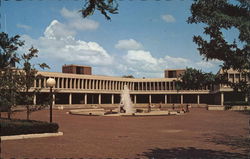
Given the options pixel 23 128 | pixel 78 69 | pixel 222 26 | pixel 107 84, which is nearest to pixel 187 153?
pixel 222 26

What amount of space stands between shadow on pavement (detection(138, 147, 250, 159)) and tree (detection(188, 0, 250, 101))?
421 centimetres

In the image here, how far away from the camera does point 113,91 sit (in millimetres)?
90812

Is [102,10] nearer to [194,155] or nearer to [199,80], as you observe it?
[199,80]

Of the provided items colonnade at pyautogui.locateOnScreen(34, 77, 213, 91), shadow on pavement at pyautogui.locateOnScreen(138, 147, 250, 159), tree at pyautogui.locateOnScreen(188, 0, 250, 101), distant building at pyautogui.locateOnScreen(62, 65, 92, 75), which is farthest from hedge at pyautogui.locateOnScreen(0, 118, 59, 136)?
distant building at pyautogui.locateOnScreen(62, 65, 92, 75)

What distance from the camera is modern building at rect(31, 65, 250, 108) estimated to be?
8000 centimetres

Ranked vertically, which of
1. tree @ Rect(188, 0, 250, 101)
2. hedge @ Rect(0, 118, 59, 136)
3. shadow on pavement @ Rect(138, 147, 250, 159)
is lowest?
shadow on pavement @ Rect(138, 147, 250, 159)

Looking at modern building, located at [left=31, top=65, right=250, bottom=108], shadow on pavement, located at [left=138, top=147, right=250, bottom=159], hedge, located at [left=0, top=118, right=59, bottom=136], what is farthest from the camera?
modern building, located at [left=31, top=65, right=250, bottom=108]

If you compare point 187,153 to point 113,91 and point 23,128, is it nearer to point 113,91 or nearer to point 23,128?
point 23,128

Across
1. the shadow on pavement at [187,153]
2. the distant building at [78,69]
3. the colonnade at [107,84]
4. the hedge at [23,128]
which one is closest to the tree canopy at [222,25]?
the shadow on pavement at [187,153]

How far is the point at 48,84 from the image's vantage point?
17688mm

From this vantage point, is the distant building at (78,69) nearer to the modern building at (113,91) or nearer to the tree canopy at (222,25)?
the modern building at (113,91)

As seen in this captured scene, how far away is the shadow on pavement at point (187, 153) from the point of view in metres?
10.5

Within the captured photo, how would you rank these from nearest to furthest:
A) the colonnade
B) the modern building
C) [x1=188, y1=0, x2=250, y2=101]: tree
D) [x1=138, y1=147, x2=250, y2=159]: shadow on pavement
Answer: [x1=188, y1=0, x2=250, y2=101]: tree < [x1=138, y1=147, x2=250, y2=159]: shadow on pavement < the modern building < the colonnade

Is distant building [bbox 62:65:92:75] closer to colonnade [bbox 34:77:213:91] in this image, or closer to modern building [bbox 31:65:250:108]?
modern building [bbox 31:65:250:108]
